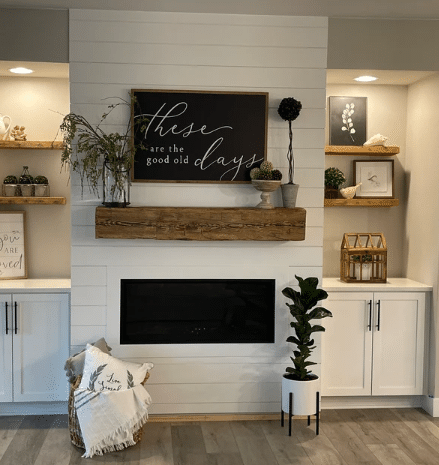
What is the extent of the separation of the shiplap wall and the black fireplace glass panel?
6cm

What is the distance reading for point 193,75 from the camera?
4145 millimetres

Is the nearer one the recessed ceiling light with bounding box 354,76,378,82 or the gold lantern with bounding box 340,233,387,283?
the recessed ceiling light with bounding box 354,76,378,82

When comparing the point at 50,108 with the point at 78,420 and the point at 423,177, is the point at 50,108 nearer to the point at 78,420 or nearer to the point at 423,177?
the point at 78,420

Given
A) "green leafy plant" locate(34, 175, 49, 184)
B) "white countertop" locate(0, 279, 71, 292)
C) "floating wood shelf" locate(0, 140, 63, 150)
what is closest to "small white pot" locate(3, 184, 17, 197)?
"green leafy plant" locate(34, 175, 49, 184)

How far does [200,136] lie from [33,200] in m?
1.28

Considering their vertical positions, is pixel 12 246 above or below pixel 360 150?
below

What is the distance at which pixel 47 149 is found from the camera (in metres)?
4.66

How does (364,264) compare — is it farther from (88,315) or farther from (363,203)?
(88,315)

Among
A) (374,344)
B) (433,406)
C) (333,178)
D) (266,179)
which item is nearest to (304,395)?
(374,344)

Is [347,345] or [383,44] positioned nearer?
[383,44]

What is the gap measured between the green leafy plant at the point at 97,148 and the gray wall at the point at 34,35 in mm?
427

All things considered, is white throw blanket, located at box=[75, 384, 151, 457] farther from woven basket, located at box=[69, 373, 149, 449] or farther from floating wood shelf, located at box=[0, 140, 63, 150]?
floating wood shelf, located at box=[0, 140, 63, 150]

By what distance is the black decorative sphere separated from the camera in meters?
4.08

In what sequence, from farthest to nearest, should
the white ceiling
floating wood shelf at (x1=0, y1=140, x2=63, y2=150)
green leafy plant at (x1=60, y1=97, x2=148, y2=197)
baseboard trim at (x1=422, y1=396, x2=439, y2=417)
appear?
floating wood shelf at (x1=0, y1=140, x2=63, y2=150) → baseboard trim at (x1=422, y1=396, x2=439, y2=417) → green leafy plant at (x1=60, y1=97, x2=148, y2=197) → the white ceiling
